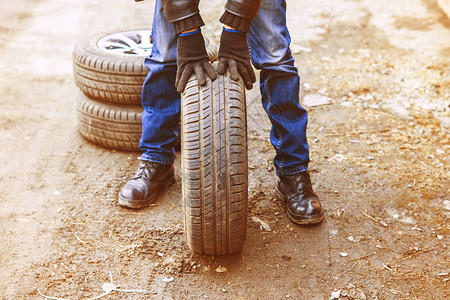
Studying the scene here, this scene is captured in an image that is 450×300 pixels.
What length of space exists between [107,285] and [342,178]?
1658 millimetres

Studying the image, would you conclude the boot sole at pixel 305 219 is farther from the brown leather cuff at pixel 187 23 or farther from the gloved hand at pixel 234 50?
the brown leather cuff at pixel 187 23

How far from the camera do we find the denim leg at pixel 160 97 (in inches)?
101

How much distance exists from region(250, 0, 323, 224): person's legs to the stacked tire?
83 centimetres

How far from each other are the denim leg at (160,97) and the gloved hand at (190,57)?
1.01 ft

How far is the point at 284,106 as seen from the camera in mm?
2631

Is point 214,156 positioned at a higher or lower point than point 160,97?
higher

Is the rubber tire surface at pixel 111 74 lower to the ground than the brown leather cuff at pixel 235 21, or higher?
lower

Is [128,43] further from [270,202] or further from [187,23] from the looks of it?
[270,202]

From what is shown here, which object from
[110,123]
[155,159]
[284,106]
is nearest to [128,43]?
[110,123]

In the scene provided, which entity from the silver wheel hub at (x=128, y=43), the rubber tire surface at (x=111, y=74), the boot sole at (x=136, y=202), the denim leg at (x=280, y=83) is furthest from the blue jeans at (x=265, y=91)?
the silver wheel hub at (x=128, y=43)

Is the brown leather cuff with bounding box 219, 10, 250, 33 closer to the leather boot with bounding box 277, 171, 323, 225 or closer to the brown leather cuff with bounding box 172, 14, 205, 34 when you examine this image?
the brown leather cuff with bounding box 172, 14, 205, 34

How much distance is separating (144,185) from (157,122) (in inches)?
14.8

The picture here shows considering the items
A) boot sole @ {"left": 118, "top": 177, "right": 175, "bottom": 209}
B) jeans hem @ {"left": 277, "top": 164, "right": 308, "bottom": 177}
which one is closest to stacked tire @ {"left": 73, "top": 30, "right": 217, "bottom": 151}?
boot sole @ {"left": 118, "top": 177, "right": 175, "bottom": 209}

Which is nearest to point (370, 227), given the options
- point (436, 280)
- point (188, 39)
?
point (436, 280)
